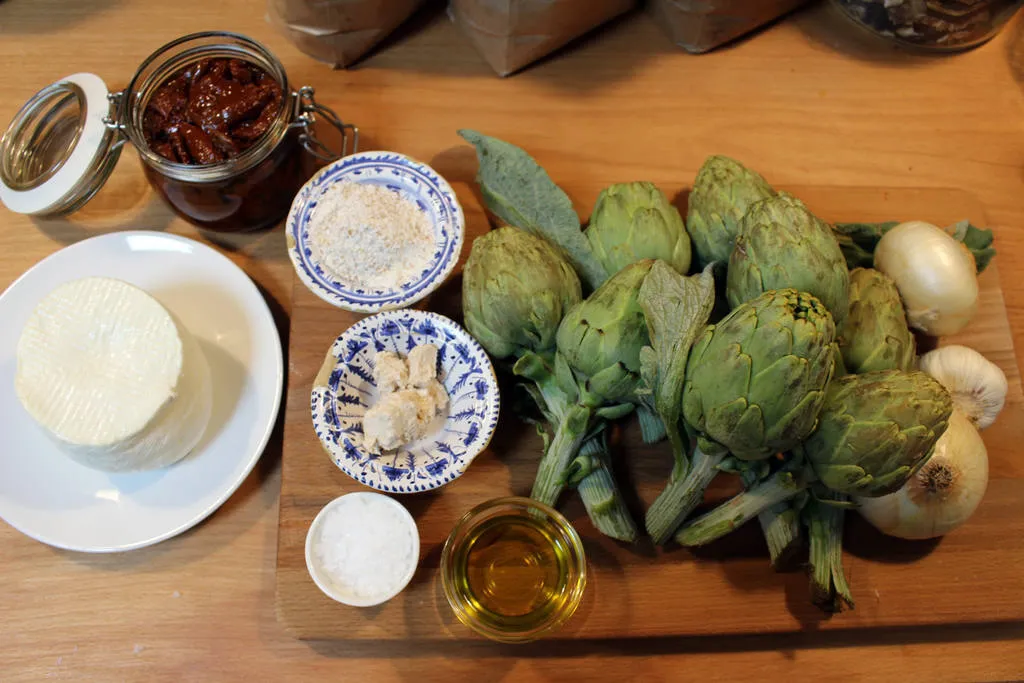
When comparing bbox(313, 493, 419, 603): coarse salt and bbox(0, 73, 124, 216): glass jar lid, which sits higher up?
bbox(0, 73, 124, 216): glass jar lid

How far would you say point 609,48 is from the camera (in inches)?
45.9

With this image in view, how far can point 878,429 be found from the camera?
0.71 meters

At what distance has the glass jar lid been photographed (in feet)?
2.94

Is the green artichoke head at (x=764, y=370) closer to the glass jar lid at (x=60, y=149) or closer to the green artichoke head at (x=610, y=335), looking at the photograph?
the green artichoke head at (x=610, y=335)

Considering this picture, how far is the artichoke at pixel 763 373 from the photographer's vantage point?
0.67 m

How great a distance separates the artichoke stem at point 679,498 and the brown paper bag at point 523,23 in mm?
633

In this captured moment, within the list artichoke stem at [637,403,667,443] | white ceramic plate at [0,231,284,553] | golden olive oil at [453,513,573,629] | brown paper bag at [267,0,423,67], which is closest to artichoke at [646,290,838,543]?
artichoke stem at [637,403,667,443]

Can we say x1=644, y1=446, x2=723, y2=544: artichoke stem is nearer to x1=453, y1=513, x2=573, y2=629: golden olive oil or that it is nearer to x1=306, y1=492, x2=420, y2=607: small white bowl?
x1=453, y1=513, x2=573, y2=629: golden olive oil

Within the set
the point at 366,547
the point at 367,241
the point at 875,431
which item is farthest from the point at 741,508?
the point at 367,241

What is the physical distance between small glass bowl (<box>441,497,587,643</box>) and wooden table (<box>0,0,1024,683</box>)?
106mm

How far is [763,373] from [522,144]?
1.87 feet

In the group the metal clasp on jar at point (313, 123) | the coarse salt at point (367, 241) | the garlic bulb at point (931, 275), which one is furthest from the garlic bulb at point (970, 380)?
the metal clasp on jar at point (313, 123)

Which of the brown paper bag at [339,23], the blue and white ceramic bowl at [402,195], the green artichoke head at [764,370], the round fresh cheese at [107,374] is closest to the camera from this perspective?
the green artichoke head at [764,370]

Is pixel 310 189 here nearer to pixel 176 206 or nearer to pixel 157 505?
pixel 176 206
